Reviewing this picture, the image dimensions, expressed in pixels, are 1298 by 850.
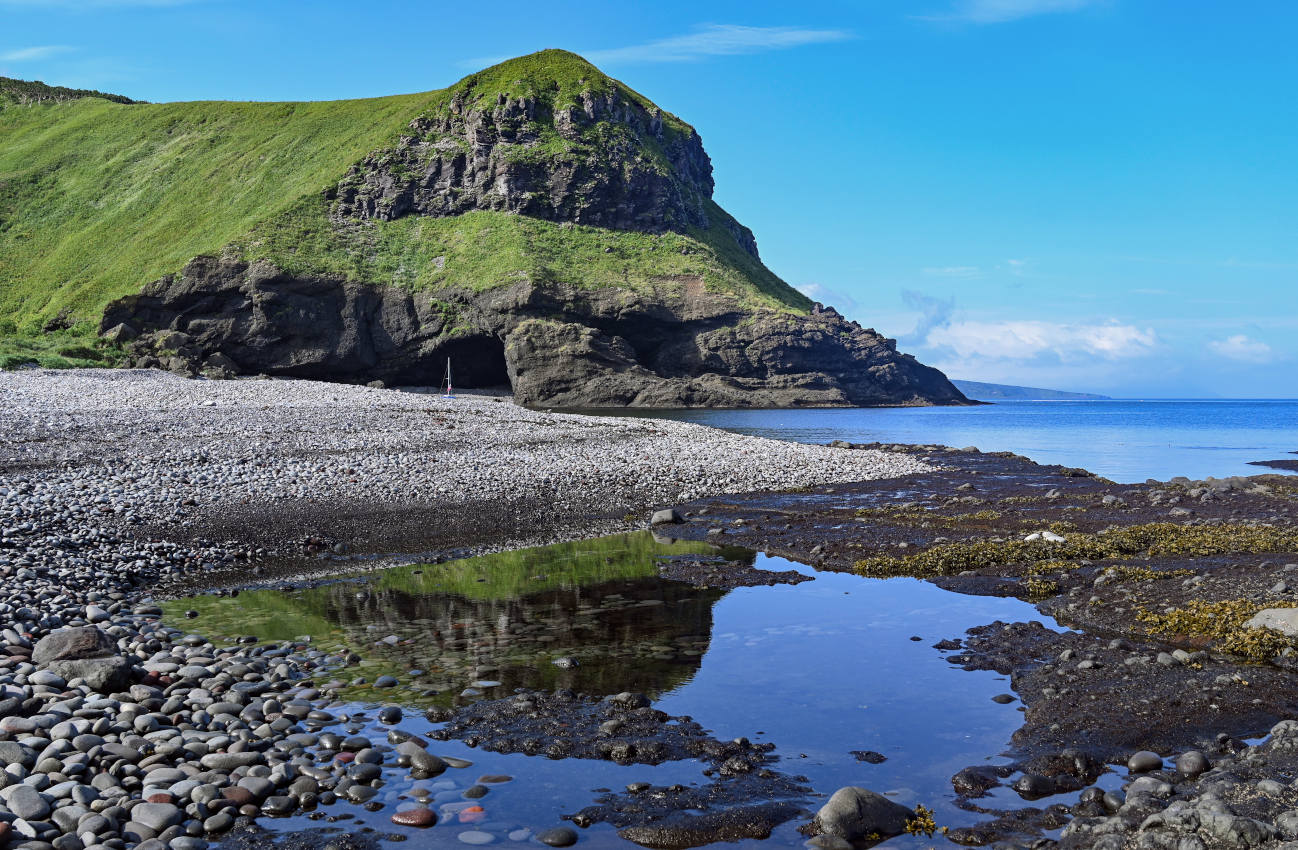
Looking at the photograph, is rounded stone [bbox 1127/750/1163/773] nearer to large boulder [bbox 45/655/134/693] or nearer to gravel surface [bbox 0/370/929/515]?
large boulder [bbox 45/655/134/693]

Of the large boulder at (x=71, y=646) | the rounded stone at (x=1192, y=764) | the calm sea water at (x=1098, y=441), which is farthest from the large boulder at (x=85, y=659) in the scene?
the calm sea water at (x=1098, y=441)

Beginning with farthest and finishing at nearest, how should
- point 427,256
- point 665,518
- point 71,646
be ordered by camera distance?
point 427,256
point 665,518
point 71,646

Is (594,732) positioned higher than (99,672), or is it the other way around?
(99,672)

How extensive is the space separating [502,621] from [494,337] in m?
78.8

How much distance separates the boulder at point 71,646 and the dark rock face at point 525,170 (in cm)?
9651

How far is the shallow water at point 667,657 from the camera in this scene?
7891 millimetres

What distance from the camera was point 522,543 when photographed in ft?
65.8

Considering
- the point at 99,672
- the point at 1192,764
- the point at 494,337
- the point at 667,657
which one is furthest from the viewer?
the point at 494,337

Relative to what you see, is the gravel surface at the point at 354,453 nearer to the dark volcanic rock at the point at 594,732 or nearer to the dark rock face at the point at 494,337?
the dark volcanic rock at the point at 594,732

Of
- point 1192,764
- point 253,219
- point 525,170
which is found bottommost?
point 1192,764

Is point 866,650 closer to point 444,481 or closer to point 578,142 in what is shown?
point 444,481

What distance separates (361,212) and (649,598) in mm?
95804

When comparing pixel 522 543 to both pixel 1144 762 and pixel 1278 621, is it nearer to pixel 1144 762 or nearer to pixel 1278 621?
pixel 1278 621

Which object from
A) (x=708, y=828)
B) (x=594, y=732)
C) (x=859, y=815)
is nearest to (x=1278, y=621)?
(x=859, y=815)
